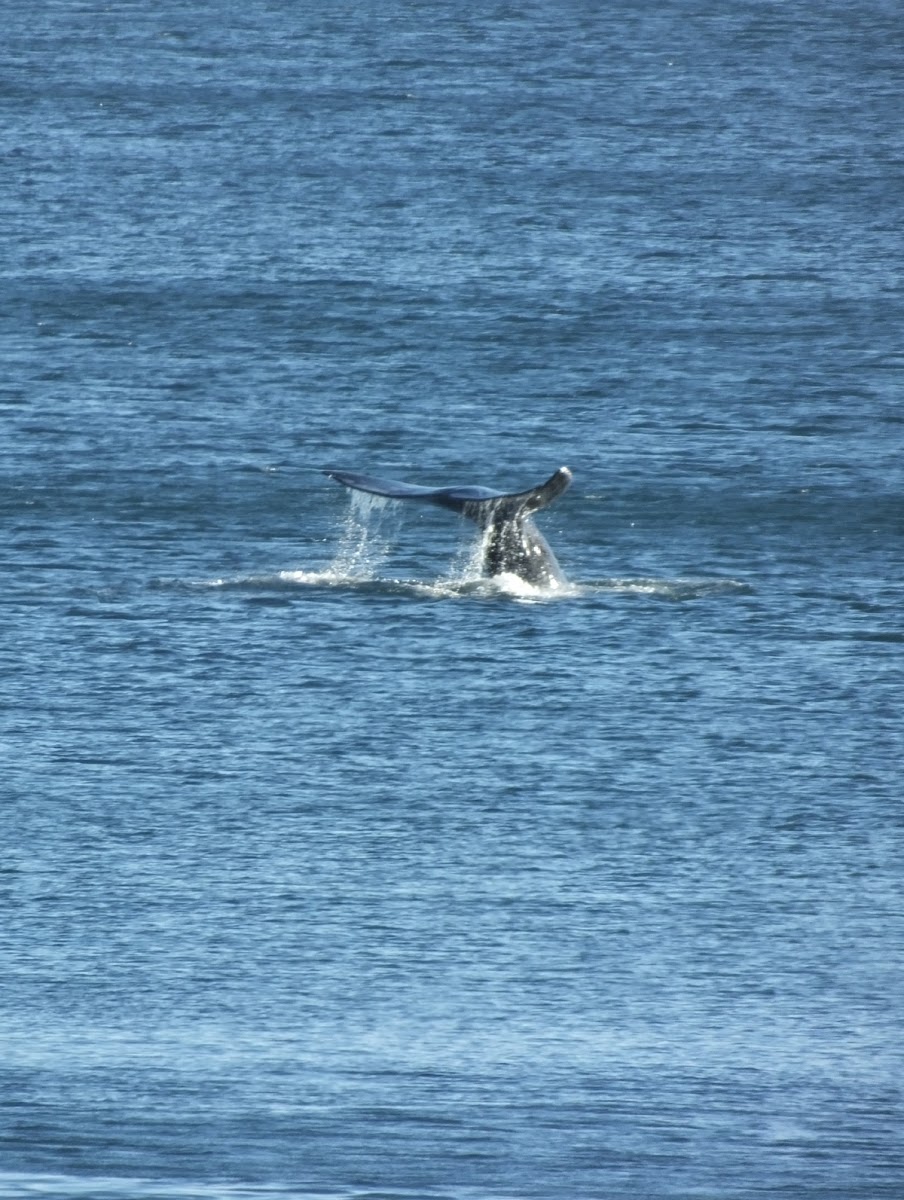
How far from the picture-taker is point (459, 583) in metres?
28.9

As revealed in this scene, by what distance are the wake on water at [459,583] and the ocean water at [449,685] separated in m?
0.09

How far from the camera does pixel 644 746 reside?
75.8ft

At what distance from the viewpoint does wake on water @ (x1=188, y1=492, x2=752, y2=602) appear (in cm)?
2844

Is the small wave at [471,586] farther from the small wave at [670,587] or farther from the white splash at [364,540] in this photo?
Result: the white splash at [364,540]

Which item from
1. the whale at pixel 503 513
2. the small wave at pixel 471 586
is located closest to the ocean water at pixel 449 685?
the small wave at pixel 471 586

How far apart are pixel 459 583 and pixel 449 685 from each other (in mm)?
4005

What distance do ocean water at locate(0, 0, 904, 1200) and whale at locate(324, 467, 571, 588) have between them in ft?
1.21

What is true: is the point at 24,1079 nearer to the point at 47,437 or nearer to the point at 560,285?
the point at 47,437

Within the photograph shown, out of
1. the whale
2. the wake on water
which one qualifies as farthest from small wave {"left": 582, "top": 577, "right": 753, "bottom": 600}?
the whale

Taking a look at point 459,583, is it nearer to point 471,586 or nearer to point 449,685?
point 471,586

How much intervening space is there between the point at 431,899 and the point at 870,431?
2340 cm

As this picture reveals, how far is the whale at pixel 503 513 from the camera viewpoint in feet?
86.1

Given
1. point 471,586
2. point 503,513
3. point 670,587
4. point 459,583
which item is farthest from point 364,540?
point 503,513

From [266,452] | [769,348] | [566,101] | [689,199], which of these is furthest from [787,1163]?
[566,101]
